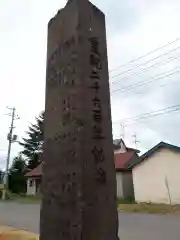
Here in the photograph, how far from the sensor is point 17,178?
4100cm

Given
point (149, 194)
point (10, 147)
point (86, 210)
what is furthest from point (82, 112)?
point (10, 147)

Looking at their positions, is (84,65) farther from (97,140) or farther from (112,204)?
(112,204)

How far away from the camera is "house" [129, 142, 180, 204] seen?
67.7ft

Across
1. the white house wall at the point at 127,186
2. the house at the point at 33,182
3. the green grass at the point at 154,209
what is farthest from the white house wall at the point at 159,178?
Answer: the house at the point at 33,182

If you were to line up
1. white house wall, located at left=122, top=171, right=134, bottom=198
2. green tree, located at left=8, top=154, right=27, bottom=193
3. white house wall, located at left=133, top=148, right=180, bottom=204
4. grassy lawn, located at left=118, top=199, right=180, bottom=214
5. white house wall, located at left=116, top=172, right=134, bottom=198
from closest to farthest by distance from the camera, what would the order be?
grassy lawn, located at left=118, top=199, right=180, bottom=214, white house wall, located at left=133, top=148, right=180, bottom=204, white house wall, located at left=116, top=172, right=134, bottom=198, white house wall, located at left=122, top=171, right=134, bottom=198, green tree, located at left=8, top=154, right=27, bottom=193

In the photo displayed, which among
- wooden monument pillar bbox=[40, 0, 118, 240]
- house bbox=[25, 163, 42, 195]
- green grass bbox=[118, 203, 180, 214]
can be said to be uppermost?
house bbox=[25, 163, 42, 195]

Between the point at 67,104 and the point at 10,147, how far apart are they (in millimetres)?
32855

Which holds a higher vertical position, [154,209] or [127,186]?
[127,186]

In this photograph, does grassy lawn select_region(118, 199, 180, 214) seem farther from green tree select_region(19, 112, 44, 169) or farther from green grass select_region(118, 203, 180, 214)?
green tree select_region(19, 112, 44, 169)

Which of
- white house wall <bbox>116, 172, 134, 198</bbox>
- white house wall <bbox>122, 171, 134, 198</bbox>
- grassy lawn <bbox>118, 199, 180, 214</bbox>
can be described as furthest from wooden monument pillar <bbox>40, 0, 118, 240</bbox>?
white house wall <bbox>122, 171, 134, 198</bbox>

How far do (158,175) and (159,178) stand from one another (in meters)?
0.23

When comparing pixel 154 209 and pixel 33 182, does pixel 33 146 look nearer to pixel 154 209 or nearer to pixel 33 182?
pixel 33 182

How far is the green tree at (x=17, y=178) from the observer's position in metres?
40.8

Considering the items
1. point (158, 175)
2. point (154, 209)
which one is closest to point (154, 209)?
point (154, 209)
